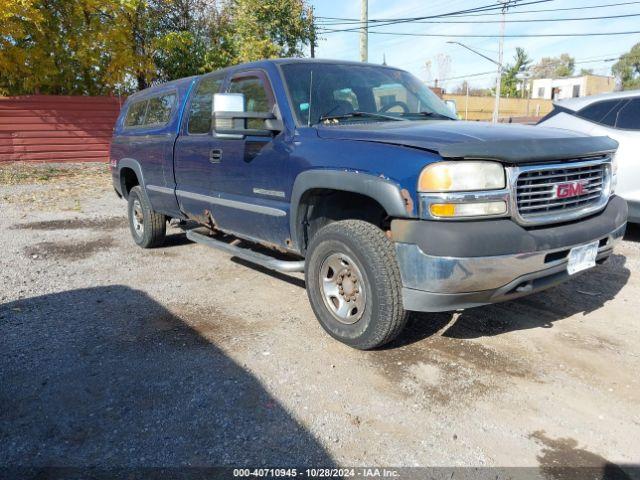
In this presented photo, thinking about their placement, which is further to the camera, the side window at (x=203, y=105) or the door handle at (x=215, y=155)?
the side window at (x=203, y=105)

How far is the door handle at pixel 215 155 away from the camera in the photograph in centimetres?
441

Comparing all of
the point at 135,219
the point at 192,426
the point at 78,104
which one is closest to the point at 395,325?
the point at 192,426

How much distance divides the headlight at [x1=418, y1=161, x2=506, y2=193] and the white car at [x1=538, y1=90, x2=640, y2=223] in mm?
3617

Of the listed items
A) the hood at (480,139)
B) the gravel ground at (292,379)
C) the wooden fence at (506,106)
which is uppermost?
the wooden fence at (506,106)

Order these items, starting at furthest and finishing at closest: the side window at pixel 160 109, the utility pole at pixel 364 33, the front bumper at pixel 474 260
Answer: the utility pole at pixel 364 33
the side window at pixel 160 109
the front bumper at pixel 474 260

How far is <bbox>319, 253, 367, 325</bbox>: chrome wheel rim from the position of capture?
3271mm

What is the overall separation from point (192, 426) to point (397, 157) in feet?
5.98

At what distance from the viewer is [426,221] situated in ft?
9.14

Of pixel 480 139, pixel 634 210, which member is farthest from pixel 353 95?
pixel 634 210

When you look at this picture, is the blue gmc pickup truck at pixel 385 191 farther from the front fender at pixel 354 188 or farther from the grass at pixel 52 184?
the grass at pixel 52 184

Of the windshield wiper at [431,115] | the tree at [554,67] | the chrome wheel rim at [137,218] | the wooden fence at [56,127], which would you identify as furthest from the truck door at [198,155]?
the tree at [554,67]

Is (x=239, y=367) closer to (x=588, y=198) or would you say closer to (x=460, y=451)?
(x=460, y=451)

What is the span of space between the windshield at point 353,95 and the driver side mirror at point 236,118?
210 mm

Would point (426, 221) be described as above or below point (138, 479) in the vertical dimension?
above
